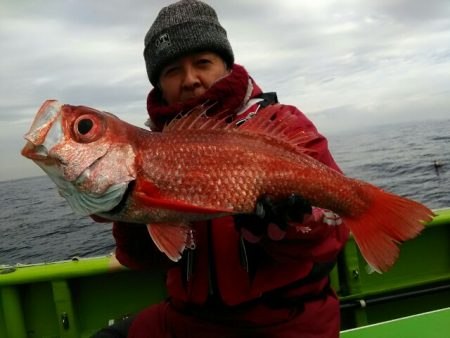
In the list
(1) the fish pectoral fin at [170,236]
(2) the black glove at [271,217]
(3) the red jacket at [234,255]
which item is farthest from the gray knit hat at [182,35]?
(1) the fish pectoral fin at [170,236]

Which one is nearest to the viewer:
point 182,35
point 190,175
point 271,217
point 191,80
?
point 190,175

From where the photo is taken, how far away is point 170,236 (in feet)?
7.45

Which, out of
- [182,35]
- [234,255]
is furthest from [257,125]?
[182,35]

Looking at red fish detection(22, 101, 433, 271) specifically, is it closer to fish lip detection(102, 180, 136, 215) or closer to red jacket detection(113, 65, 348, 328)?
fish lip detection(102, 180, 136, 215)

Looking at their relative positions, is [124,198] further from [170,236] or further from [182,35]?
[182,35]

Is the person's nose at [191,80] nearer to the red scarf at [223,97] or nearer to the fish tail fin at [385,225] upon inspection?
the red scarf at [223,97]

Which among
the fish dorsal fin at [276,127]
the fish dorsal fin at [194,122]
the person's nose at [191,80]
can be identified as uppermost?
the person's nose at [191,80]

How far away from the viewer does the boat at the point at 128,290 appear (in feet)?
16.4

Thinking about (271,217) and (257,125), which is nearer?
(271,217)

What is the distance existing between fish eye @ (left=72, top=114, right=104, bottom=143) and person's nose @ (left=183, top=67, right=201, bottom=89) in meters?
1.27

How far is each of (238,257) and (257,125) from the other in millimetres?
1054

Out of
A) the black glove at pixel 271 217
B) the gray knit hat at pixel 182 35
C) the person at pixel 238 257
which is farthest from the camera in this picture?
the gray knit hat at pixel 182 35

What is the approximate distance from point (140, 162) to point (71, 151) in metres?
0.37

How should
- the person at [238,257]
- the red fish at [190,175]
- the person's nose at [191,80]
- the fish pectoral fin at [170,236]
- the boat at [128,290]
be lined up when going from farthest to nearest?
the boat at [128,290]
the person's nose at [191,80]
the person at [238,257]
the fish pectoral fin at [170,236]
the red fish at [190,175]
